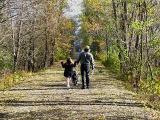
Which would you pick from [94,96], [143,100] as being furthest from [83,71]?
[143,100]

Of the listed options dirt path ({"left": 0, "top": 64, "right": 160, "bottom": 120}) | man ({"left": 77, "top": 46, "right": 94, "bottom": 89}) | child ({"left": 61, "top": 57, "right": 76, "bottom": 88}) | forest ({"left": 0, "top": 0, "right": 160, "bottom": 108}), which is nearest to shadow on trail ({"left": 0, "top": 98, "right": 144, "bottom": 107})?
dirt path ({"left": 0, "top": 64, "right": 160, "bottom": 120})

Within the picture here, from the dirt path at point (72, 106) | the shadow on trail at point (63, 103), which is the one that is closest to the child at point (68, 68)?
the dirt path at point (72, 106)

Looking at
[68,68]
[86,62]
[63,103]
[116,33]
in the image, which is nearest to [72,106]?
[63,103]

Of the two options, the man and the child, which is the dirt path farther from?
the child

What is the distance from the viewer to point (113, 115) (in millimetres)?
16734

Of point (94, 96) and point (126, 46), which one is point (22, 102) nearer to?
point (94, 96)

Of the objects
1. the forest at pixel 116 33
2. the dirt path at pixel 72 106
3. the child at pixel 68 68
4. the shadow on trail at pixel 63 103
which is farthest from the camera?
the forest at pixel 116 33

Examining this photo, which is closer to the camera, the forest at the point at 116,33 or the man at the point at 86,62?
the man at the point at 86,62

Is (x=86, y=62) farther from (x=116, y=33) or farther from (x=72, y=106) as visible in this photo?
(x=116, y=33)

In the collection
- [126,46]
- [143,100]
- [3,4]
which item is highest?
[3,4]

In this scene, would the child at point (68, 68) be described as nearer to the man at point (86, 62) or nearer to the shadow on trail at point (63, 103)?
the man at point (86, 62)

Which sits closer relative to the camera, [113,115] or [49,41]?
[113,115]

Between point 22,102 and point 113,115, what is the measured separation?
16.9ft

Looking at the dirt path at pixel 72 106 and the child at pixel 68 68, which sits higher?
the child at pixel 68 68
